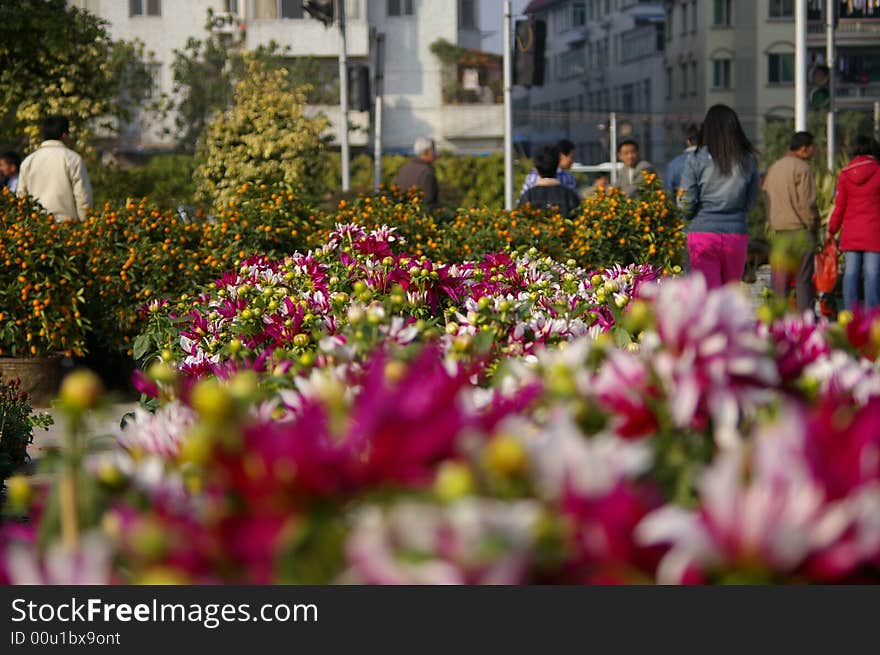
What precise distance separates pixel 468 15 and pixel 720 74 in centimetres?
1304

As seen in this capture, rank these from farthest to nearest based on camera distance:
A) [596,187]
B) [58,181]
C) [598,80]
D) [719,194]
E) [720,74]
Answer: [598,80] < [720,74] < [596,187] < [58,181] < [719,194]

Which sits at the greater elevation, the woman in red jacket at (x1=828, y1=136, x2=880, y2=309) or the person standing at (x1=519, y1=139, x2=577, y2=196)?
the person standing at (x1=519, y1=139, x2=577, y2=196)

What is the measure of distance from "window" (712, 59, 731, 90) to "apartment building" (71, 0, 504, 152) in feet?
41.4

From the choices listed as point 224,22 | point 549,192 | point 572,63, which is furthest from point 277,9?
point 549,192

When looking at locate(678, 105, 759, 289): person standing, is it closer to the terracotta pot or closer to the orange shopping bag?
the terracotta pot

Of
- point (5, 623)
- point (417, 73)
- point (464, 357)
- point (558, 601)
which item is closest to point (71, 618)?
point (5, 623)

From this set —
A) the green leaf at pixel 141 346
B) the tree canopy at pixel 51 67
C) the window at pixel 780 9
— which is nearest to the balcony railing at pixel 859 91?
the window at pixel 780 9

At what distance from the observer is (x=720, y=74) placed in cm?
6322

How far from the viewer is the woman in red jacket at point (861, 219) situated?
39.9ft

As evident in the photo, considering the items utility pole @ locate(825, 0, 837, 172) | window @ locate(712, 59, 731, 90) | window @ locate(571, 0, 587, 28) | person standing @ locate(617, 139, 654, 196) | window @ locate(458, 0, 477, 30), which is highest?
window @ locate(571, 0, 587, 28)

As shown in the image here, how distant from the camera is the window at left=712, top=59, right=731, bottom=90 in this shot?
207ft

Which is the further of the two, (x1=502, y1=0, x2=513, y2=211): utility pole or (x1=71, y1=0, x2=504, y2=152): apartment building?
(x1=71, y1=0, x2=504, y2=152): apartment building

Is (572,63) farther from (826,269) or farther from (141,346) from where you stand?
(141,346)

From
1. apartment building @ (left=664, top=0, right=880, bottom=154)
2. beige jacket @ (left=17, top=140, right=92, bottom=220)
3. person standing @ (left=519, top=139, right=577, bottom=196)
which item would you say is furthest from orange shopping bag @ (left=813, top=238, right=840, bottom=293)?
apartment building @ (left=664, top=0, right=880, bottom=154)
